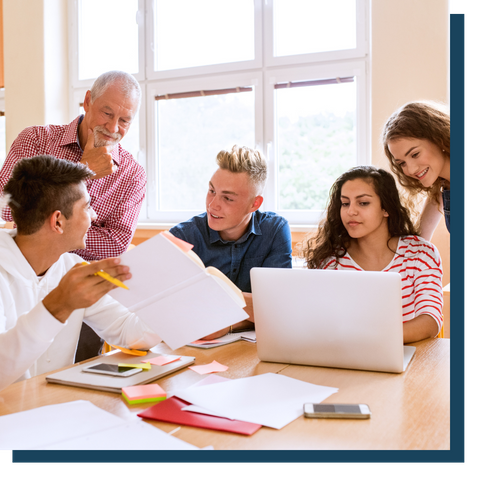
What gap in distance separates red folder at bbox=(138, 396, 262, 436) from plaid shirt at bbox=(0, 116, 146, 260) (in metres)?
1.31

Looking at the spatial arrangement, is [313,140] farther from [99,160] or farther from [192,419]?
[192,419]

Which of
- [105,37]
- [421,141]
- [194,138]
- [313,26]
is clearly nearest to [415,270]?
[421,141]

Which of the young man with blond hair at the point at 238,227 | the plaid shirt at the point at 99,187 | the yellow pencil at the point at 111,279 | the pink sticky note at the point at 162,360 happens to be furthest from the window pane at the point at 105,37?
the yellow pencil at the point at 111,279

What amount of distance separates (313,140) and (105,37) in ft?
6.50

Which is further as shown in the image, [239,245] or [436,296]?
[239,245]

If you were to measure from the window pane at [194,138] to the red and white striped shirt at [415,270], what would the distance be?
1.90 m

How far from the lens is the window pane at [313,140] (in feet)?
10.7

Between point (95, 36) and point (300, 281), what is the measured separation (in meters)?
3.64

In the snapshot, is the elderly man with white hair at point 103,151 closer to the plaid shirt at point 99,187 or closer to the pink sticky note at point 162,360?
the plaid shirt at point 99,187

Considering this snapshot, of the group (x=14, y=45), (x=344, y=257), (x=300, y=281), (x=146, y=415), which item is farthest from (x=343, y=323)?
(x=14, y=45)

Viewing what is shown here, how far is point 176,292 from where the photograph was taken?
3.42 ft

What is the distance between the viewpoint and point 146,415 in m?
0.91

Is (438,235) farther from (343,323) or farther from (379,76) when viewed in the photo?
(343,323)

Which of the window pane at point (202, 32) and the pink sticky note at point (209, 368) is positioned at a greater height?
the window pane at point (202, 32)
